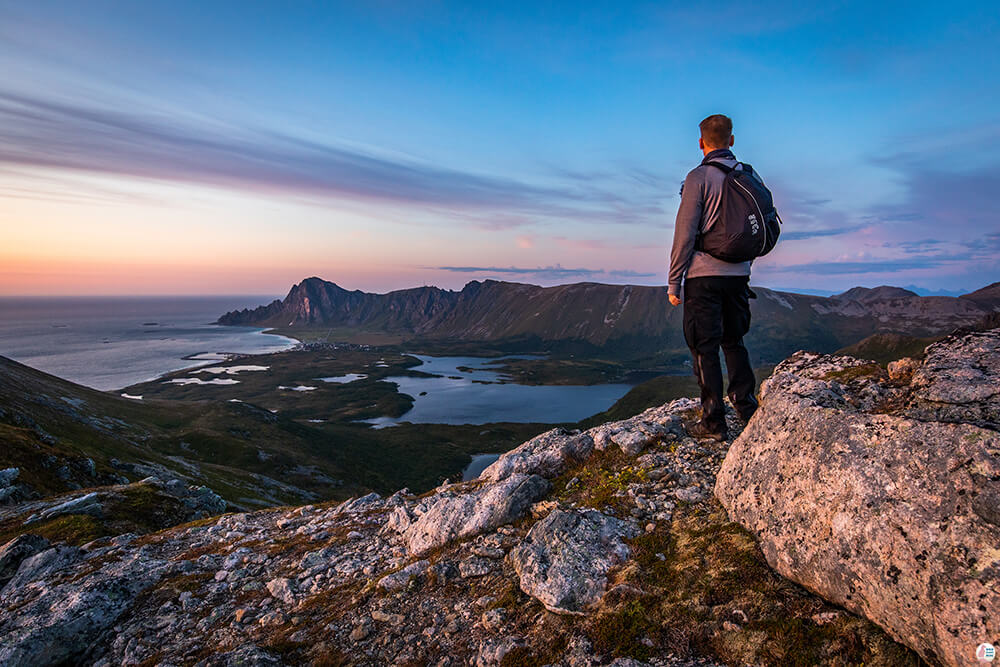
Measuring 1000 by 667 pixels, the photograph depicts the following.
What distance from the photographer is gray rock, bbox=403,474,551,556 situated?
9336mm

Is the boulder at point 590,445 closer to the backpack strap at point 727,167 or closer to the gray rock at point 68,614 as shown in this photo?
the backpack strap at point 727,167

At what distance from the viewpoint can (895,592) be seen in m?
4.68

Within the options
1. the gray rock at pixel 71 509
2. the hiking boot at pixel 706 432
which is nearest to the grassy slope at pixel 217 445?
the gray rock at pixel 71 509

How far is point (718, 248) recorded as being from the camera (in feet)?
27.5

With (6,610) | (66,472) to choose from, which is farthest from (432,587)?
(66,472)

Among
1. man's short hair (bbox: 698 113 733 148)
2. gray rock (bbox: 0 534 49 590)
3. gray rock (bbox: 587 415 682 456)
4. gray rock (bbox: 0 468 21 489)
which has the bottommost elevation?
gray rock (bbox: 0 468 21 489)

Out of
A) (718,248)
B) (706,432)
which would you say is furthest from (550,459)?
(718,248)

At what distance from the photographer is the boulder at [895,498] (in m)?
4.31

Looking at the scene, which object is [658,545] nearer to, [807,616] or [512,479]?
[807,616]

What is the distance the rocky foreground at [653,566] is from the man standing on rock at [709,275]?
146 centimetres

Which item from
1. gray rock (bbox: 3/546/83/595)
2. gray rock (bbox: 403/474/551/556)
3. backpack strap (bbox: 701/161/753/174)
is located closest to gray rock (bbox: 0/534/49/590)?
gray rock (bbox: 3/546/83/595)

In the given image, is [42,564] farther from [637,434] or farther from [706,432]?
[706,432]

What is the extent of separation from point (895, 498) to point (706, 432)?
5193mm

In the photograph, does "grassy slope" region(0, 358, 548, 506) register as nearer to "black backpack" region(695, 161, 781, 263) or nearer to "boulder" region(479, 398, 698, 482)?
"boulder" region(479, 398, 698, 482)
